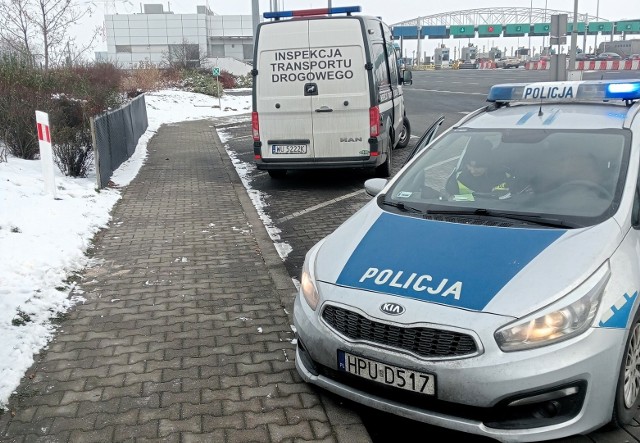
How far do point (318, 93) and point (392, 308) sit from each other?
6824 millimetres

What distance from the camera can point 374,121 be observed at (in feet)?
30.5

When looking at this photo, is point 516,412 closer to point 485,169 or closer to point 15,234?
point 485,169

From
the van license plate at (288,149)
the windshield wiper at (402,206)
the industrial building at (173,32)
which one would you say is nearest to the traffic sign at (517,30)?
the industrial building at (173,32)

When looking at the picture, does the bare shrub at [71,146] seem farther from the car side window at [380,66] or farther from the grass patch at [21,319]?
the grass patch at [21,319]

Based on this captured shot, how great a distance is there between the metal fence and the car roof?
6805 millimetres

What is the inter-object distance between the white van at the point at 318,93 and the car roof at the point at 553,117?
4.62 metres

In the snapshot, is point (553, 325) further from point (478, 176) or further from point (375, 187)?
point (375, 187)

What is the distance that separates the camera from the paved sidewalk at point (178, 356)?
3377 millimetres

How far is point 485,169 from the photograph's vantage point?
420 centimetres

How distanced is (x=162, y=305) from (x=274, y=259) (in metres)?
1.52

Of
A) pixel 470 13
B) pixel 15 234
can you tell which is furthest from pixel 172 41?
pixel 15 234

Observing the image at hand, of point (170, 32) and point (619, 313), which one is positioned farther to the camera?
point (170, 32)

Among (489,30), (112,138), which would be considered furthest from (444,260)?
(489,30)

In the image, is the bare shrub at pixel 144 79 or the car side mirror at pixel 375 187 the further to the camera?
the bare shrub at pixel 144 79
